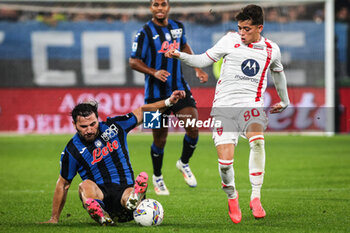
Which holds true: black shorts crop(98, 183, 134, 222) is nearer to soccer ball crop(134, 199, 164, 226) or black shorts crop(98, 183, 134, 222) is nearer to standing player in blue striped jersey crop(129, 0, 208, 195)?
soccer ball crop(134, 199, 164, 226)

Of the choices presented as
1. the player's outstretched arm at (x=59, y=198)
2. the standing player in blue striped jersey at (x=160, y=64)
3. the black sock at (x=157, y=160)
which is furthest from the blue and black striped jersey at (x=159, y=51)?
the player's outstretched arm at (x=59, y=198)

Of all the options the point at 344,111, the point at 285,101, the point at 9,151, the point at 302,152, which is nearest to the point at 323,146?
the point at 302,152

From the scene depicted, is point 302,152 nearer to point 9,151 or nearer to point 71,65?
point 9,151

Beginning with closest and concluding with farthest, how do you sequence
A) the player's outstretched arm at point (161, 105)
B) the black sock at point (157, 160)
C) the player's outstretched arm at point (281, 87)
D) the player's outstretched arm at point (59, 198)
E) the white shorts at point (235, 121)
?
the player's outstretched arm at point (59, 198) < the player's outstretched arm at point (161, 105) < the white shorts at point (235, 121) < the player's outstretched arm at point (281, 87) < the black sock at point (157, 160)

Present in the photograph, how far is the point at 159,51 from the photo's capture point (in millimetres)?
8180

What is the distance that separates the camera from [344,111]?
18.5 m

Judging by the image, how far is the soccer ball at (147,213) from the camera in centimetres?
556

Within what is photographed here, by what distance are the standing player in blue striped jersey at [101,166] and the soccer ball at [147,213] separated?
0.19 ft

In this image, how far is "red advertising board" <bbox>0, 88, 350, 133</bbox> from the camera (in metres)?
17.9

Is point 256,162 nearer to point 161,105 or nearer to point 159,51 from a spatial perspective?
point 161,105

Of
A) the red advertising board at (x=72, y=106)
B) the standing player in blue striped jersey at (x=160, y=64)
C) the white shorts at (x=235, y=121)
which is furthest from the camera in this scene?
the red advertising board at (x=72, y=106)

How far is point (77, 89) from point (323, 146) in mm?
7029

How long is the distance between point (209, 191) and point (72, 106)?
409 inches

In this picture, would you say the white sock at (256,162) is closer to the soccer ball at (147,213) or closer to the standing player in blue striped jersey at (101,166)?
the standing player in blue striped jersey at (101,166)
